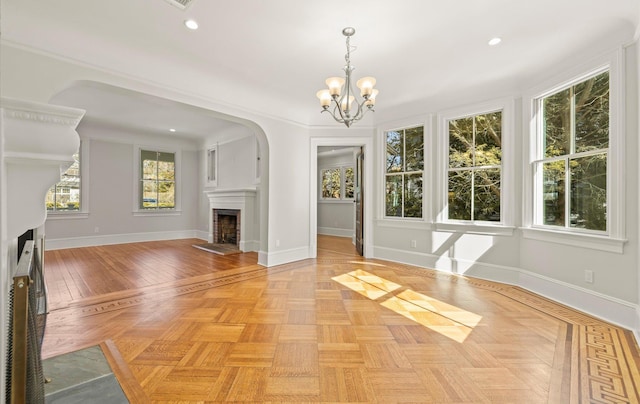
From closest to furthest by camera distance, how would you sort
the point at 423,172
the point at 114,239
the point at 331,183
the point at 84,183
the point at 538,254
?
the point at 538,254
the point at 423,172
the point at 84,183
the point at 114,239
the point at 331,183

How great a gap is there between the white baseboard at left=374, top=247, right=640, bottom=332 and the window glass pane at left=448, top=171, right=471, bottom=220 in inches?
26.3

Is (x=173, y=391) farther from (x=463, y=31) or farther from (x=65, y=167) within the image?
(x=463, y=31)

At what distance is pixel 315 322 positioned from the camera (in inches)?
95.5

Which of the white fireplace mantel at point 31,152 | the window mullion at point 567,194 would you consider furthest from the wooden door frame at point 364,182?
the white fireplace mantel at point 31,152

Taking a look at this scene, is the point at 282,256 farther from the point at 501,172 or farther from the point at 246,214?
the point at 501,172

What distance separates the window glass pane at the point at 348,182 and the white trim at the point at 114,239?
430 centimetres

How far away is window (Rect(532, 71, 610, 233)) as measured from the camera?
8.75 ft

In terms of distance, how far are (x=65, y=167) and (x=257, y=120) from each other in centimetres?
348

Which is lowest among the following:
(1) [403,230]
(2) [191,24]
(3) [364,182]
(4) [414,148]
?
(1) [403,230]

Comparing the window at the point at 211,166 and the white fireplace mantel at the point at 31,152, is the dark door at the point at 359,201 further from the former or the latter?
the white fireplace mantel at the point at 31,152

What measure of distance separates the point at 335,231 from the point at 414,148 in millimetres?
4133

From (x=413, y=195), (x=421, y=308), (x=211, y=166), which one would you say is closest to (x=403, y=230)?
(x=413, y=195)

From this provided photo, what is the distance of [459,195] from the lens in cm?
407

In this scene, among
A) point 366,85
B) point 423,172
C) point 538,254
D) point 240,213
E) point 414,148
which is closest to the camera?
point 366,85
